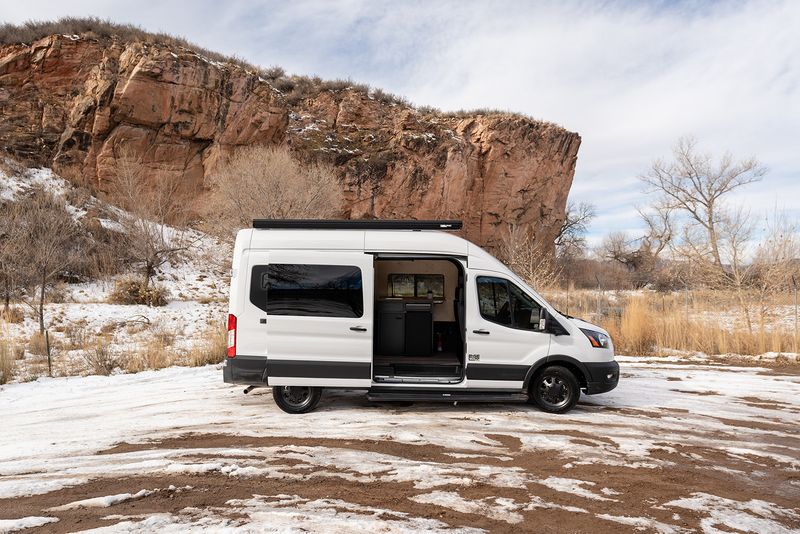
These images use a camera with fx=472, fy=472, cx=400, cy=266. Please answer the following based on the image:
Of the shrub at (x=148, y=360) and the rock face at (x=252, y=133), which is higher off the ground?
the rock face at (x=252, y=133)

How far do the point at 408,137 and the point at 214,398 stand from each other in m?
34.5

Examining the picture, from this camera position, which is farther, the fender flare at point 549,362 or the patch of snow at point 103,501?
the fender flare at point 549,362

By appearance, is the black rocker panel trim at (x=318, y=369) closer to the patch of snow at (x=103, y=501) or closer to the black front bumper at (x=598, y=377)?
the patch of snow at (x=103, y=501)

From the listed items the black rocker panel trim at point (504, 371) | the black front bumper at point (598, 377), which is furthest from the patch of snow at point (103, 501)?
the black front bumper at point (598, 377)

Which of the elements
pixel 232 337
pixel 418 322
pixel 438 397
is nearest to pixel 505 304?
pixel 438 397

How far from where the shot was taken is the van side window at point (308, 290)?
21.3ft

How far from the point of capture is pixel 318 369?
21.1 feet

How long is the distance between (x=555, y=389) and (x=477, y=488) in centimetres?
289

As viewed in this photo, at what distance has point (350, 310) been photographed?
652 centimetres

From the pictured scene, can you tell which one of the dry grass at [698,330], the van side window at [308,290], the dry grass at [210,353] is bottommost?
the dry grass at [210,353]

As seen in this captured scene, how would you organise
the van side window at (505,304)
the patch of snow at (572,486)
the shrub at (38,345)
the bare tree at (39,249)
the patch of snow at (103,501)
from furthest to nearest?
the bare tree at (39,249)
the shrub at (38,345)
the van side window at (505,304)
the patch of snow at (572,486)
the patch of snow at (103,501)

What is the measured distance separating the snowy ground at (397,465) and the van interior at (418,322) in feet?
2.02

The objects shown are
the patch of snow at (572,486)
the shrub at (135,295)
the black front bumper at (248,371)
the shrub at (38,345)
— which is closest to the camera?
the patch of snow at (572,486)

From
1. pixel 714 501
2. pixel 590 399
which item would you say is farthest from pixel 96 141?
pixel 714 501
